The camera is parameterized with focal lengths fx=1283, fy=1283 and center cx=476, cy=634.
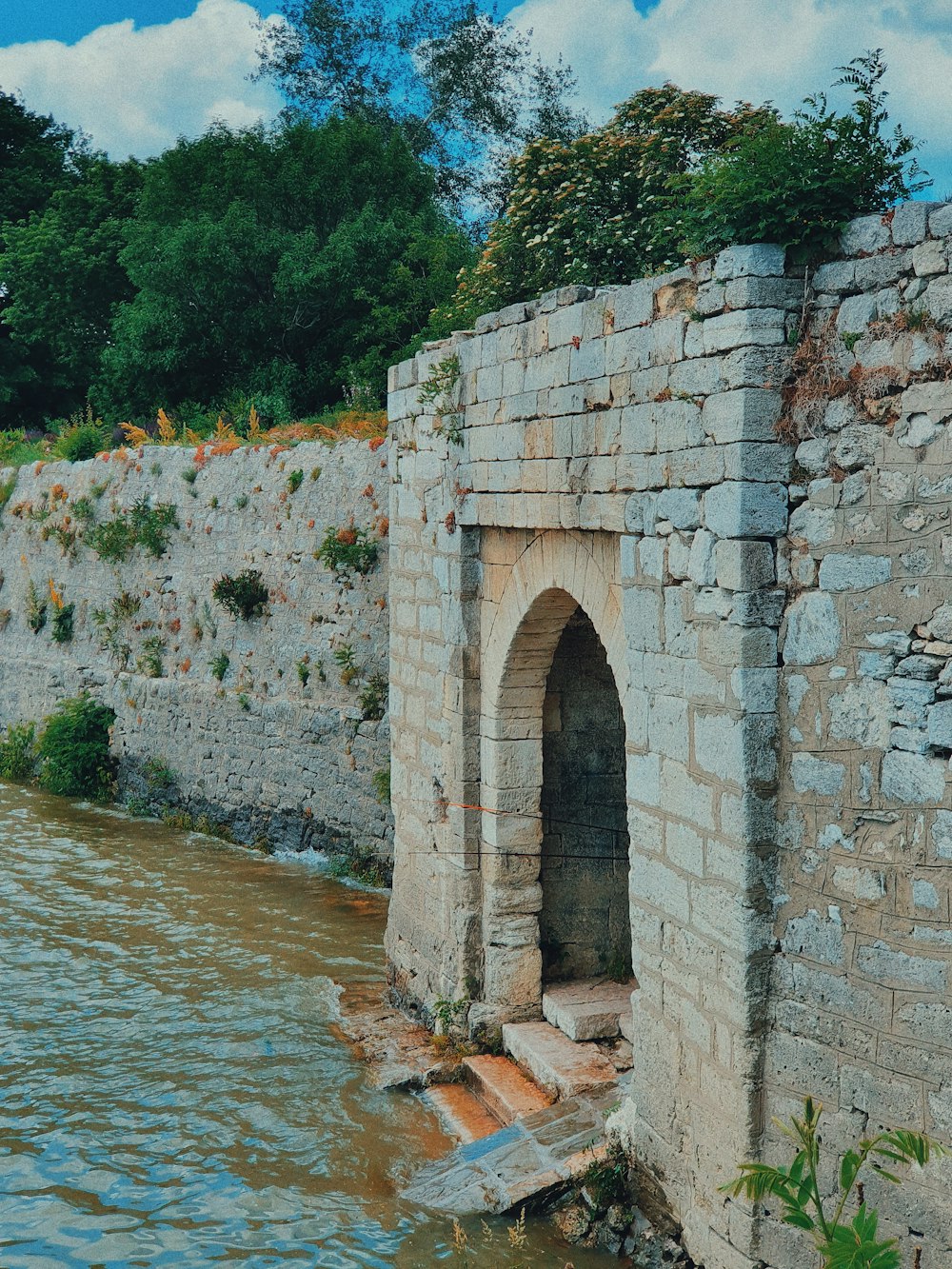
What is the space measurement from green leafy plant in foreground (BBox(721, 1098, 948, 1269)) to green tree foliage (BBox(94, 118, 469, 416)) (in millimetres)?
14903

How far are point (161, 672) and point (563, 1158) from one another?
9838 mm

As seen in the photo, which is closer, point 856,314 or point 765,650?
point 856,314

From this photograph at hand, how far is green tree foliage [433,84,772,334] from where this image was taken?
10.6m

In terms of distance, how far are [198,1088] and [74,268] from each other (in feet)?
67.9

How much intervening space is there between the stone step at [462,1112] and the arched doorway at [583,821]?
0.91 meters

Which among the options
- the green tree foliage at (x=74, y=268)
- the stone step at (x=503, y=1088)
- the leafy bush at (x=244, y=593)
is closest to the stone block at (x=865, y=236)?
the stone step at (x=503, y=1088)

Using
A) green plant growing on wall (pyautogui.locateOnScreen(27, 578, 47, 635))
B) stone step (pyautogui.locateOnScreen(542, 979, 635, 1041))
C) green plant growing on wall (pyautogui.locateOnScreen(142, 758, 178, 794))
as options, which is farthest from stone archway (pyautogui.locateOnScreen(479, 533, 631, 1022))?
green plant growing on wall (pyautogui.locateOnScreen(27, 578, 47, 635))

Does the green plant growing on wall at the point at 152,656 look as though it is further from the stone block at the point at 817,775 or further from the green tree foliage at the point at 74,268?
the green tree foliage at the point at 74,268

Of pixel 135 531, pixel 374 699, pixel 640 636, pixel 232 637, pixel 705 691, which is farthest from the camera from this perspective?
pixel 135 531

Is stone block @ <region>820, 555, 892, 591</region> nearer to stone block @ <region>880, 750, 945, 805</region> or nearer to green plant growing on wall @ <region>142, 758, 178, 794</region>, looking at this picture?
stone block @ <region>880, 750, 945, 805</region>

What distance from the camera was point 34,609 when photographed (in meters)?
17.2

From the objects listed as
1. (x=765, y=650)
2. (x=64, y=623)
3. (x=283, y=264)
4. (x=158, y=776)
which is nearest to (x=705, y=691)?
(x=765, y=650)

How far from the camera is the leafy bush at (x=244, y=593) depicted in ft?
44.1

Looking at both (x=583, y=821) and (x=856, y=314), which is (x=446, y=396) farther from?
(x=856, y=314)
